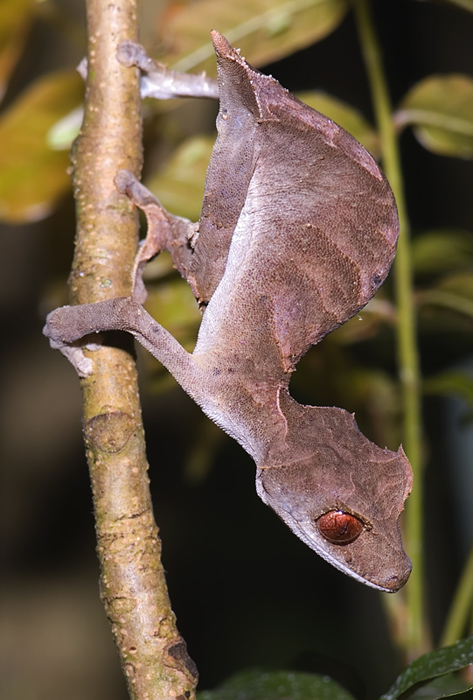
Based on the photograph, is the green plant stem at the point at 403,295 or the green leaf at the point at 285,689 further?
the green plant stem at the point at 403,295

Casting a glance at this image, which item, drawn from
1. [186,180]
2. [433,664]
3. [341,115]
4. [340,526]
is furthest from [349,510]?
[341,115]

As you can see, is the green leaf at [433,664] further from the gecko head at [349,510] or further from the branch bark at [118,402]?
the branch bark at [118,402]

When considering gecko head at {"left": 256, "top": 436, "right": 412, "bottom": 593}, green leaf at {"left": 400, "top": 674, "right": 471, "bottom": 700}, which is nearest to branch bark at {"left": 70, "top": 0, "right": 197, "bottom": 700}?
gecko head at {"left": 256, "top": 436, "right": 412, "bottom": 593}

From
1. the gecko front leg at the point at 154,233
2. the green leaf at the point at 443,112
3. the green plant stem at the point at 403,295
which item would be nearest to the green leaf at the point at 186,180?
the gecko front leg at the point at 154,233

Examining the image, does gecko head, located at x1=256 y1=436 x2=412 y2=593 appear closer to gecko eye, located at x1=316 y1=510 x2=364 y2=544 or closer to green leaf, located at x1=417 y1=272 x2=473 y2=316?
gecko eye, located at x1=316 y1=510 x2=364 y2=544

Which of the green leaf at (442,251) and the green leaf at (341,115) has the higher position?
the green leaf at (341,115)

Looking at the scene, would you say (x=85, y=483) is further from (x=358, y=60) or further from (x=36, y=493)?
(x=358, y=60)

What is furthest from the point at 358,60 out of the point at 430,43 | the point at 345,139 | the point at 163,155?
the point at 345,139
